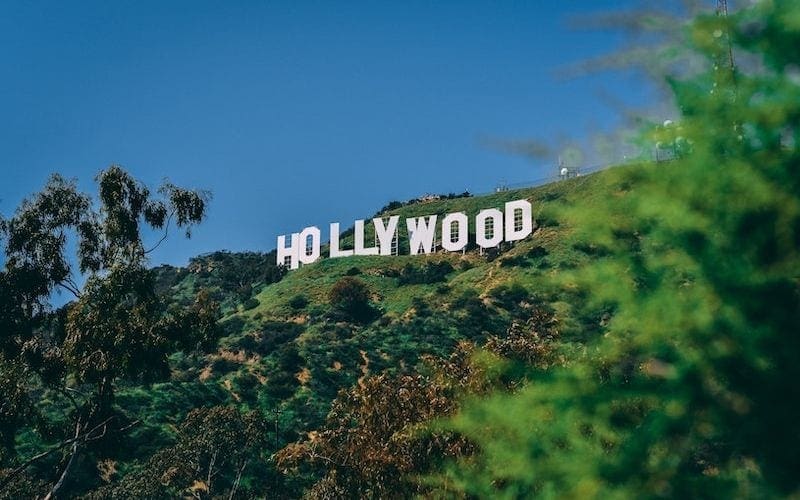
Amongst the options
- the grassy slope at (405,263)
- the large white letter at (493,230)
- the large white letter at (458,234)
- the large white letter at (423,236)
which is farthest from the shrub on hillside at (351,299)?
the large white letter at (493,230)

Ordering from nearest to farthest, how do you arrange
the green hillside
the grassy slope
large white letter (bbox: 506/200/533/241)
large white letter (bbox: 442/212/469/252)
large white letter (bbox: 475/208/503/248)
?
the green hillside < the grassy slope < large white letter (bbox: 506/200/533/241) < large white letter (bbox: 475/208/503/248) < large white letter (bbox: 442/212/469/252)

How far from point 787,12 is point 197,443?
125 feet

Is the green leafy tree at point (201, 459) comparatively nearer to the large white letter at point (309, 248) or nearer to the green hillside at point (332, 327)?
the green hillside at point (332, 327)

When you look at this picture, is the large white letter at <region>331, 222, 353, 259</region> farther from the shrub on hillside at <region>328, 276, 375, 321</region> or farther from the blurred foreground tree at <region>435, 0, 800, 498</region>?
the blurred foreground tree at <region>435, 0, 800, 498</region>

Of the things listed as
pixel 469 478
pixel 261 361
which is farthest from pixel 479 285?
pixel 469 478

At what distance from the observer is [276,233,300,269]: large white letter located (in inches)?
3487

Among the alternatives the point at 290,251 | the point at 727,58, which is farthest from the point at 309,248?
the point at 727,58

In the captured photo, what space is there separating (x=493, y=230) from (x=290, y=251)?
24089mm

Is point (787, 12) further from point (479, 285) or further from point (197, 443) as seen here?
point (479, 285)

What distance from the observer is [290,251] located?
89438 millimetres

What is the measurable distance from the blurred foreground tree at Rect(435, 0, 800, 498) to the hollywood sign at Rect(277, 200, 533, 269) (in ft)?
234

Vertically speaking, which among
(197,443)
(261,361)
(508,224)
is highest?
(508,224)

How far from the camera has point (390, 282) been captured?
7650 centimetres

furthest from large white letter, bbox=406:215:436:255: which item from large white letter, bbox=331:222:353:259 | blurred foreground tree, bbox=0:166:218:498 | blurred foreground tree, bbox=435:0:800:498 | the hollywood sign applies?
blurred foreground tree, bbox=435:0:800:498
